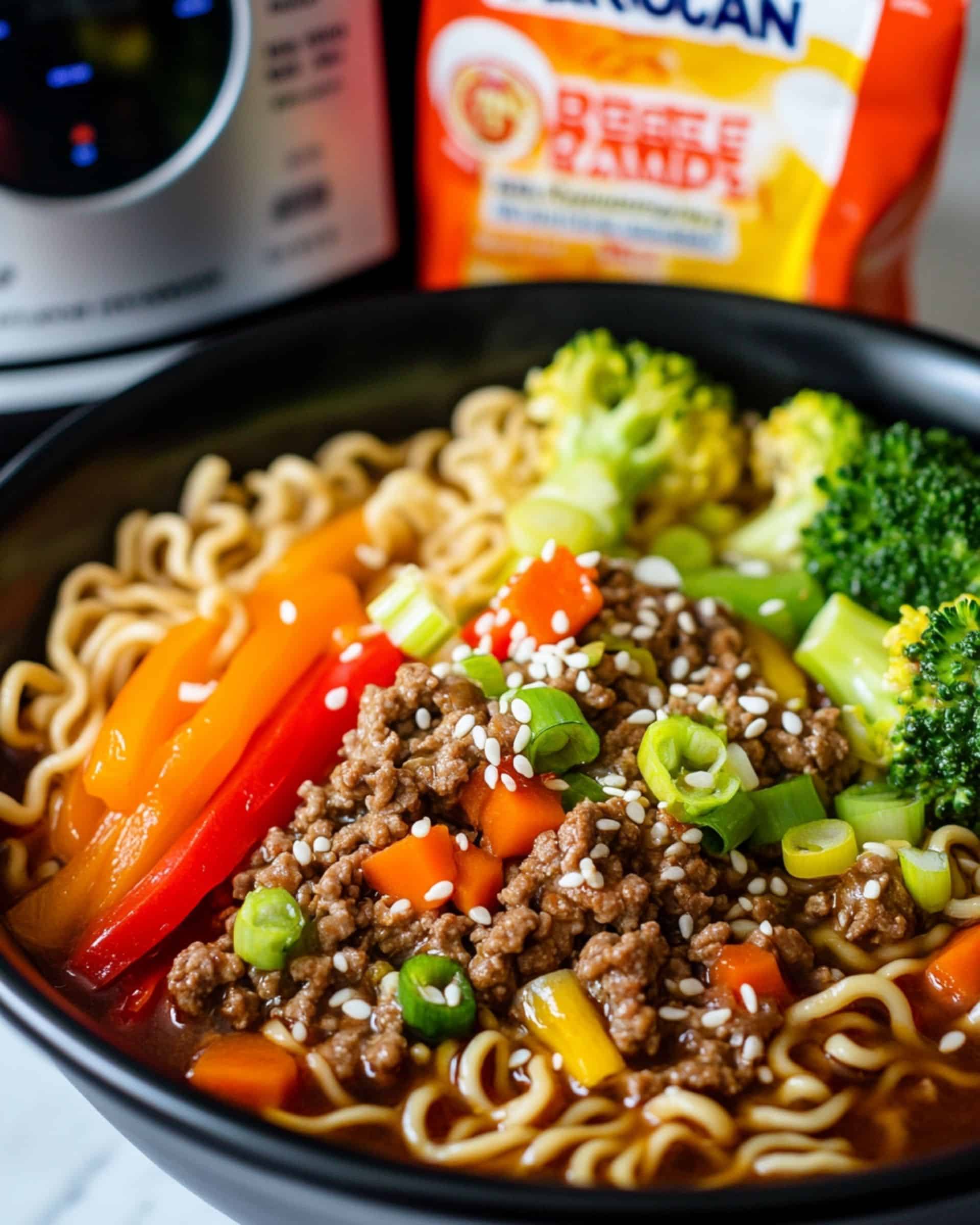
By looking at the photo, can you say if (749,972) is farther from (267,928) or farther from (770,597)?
(770,597)

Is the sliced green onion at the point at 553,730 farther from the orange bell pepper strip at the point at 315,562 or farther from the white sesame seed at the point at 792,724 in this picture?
the orange bell pepper strip at the point at 315,562

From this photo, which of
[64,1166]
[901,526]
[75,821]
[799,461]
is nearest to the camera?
[64,1166]

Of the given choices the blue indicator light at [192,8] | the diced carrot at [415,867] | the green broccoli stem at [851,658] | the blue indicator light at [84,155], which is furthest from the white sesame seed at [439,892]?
the blue indicator light at [192,8]

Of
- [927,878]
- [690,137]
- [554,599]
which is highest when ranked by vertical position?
[690,137]

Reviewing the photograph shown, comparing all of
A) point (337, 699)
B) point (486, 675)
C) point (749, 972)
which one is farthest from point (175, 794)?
point (749, 972)

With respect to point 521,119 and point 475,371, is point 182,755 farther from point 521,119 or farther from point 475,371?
point 521,119

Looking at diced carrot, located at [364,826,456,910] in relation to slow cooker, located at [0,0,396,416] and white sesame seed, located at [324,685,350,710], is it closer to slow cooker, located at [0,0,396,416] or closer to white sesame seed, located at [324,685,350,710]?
white sesame seed, located at [324,685,350,710]
